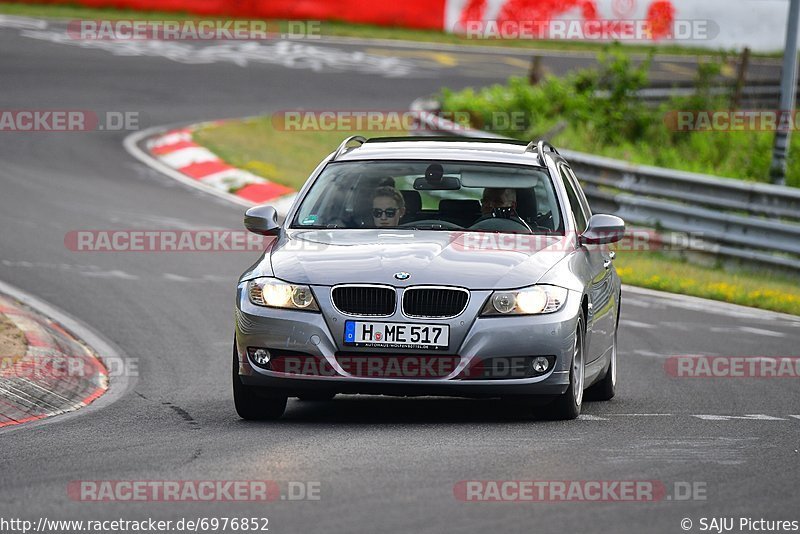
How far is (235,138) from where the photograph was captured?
23.7m

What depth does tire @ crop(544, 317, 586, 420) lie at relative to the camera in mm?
8328

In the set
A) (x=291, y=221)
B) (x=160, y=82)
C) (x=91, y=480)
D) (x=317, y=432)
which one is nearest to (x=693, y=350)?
(x=291, y=221)

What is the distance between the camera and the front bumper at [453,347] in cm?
794

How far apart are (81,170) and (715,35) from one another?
16.3 metres

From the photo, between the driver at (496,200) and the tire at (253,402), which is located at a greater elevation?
the driver at (496,200)

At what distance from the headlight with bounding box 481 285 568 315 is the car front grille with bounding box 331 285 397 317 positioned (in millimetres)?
510

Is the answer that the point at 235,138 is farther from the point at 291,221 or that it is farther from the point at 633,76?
the point at 291,221

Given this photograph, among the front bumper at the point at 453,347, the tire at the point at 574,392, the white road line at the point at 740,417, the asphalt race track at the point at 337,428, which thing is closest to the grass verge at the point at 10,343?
the asphalt race track at the point at 337,428

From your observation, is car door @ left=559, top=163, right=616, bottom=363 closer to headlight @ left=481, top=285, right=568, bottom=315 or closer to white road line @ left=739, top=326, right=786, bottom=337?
headlight @ left=481, top=285, right=568, bottom=315

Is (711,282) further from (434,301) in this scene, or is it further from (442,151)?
(434,301)

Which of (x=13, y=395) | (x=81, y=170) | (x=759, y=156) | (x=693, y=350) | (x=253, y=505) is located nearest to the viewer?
(x=253, y=505)

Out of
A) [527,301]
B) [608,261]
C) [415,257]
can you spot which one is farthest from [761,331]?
[415,257]

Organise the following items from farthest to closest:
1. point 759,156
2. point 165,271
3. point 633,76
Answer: point 633,76 < point 759,156 < point 165,271

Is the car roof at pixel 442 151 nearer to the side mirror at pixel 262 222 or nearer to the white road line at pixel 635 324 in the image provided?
the side mirror at pixel 262 222
